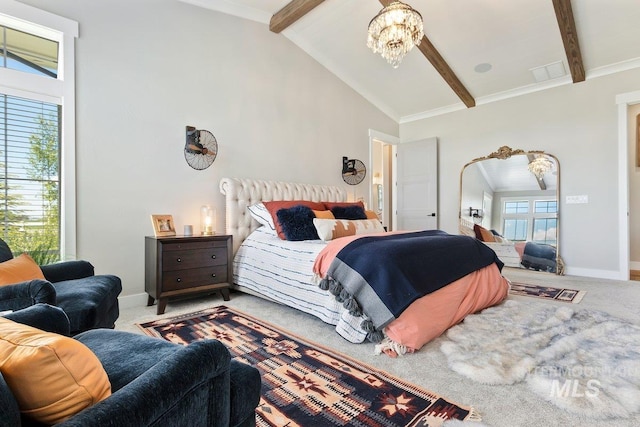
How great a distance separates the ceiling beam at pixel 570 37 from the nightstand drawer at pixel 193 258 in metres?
4.45

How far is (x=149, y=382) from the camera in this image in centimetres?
72

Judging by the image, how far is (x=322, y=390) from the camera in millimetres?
1605

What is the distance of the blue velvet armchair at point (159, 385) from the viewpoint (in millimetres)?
628

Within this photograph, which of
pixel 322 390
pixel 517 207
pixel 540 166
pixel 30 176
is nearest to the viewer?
pixel 322 390

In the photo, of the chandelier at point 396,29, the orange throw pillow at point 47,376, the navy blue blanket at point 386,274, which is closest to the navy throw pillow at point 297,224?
the navy blue blanket at point 386,274

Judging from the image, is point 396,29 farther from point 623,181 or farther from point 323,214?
point 623,181

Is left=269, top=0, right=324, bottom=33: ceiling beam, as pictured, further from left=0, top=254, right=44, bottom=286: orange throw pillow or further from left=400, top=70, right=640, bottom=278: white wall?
left=0, top=254, right=44, bottom=286: orange throw pillow

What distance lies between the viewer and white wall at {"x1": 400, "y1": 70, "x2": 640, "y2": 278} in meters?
4.33

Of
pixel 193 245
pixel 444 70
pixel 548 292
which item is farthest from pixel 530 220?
pixel 193 245

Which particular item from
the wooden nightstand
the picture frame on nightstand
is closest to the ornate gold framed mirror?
the wooden nightstand

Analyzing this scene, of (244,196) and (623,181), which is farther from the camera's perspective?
Answer: (623,181)

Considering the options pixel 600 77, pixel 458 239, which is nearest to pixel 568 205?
pixel 600 77

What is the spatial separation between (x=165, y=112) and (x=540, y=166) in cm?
528

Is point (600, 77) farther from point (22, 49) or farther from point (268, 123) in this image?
point (22, 49)
